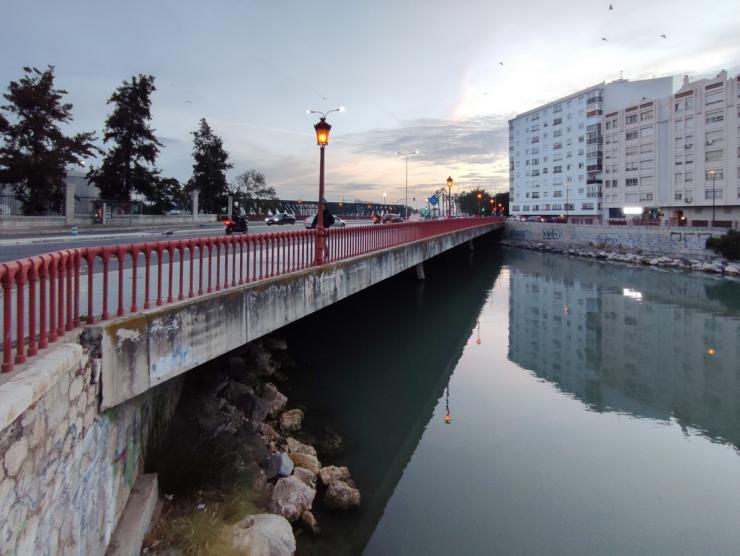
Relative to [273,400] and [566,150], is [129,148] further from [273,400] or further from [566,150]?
[566,150]

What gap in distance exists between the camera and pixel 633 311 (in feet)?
85.6

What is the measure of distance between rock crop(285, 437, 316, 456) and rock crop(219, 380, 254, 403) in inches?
59.9

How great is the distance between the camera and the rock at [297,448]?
8938 millimetres

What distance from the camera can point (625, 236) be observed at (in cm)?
5753

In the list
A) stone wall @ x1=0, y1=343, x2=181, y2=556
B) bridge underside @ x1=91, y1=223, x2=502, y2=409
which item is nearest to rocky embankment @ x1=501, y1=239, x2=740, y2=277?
bridge underside @ x1=91, y1=223, x2=502, y2=409

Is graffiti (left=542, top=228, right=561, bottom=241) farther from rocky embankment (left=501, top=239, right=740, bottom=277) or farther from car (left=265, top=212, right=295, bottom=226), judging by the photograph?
car (left=265, top=212, right=295, bottom=226)

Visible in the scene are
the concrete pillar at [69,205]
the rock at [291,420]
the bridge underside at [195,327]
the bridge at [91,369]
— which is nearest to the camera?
the bridge at [91,369]

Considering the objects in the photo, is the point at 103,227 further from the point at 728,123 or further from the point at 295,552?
the point at 728,123

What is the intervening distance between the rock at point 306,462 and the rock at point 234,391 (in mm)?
2065

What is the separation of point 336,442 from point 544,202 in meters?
91.0

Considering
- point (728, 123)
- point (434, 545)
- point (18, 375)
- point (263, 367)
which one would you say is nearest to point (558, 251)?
point (728, 123)

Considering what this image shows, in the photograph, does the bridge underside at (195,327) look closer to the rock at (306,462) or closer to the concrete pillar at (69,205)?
the rock at (306,462)

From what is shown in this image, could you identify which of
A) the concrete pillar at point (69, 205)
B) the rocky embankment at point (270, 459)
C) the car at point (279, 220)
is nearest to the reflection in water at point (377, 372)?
the rocky embankment at point (270, 459)

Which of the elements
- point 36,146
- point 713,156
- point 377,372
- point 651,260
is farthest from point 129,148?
point 713,156
